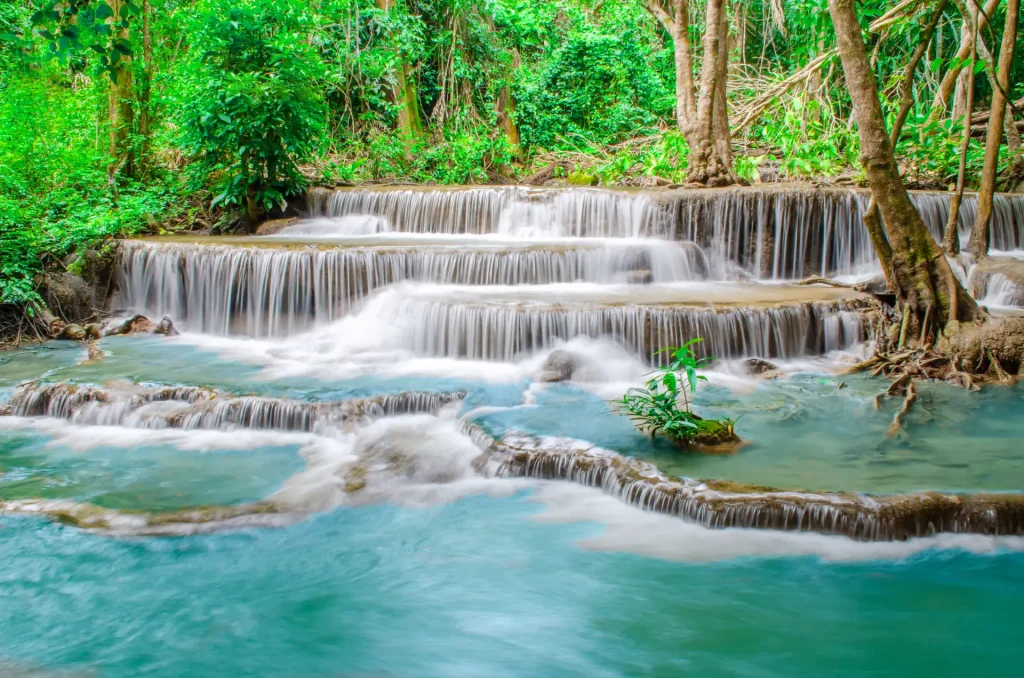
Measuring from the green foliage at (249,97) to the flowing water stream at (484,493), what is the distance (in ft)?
9.31

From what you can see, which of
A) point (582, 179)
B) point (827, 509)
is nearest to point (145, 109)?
point (582, 179)

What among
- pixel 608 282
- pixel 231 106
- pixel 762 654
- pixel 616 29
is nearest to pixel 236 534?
pixel 762 654

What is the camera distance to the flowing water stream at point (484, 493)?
146 inches

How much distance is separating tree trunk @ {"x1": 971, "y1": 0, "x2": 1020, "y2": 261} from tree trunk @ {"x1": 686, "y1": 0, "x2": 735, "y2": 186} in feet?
11.3

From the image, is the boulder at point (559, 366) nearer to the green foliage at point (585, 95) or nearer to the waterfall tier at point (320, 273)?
the waterfall tier at point (320, 273)

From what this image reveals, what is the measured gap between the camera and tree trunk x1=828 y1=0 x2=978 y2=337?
283 inches

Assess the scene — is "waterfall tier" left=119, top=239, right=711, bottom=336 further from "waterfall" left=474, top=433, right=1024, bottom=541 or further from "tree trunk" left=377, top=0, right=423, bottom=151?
"tree trunk" left=377, top=0, right=423, bottom=151

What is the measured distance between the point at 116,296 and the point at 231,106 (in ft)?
9.59

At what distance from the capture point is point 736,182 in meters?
12.1

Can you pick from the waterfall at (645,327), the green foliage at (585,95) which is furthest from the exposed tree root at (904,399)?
the green foliage at (585,95)

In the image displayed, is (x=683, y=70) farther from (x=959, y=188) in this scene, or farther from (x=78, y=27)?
(x=78, y=27)

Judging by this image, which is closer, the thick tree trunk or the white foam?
the white foam

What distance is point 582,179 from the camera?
1459 cm

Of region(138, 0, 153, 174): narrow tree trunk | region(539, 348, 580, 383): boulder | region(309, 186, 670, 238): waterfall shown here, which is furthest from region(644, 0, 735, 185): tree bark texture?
region(138, 0, 153, 174): narrow tree trunk
